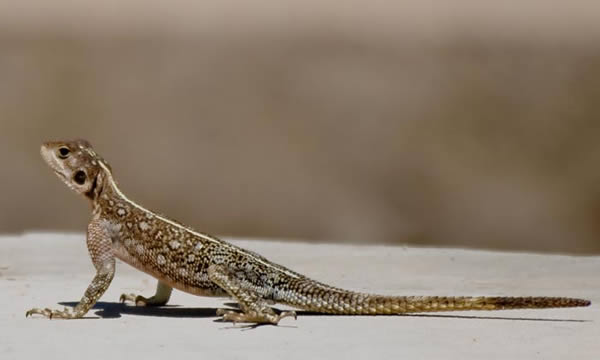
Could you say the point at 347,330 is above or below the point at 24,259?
below

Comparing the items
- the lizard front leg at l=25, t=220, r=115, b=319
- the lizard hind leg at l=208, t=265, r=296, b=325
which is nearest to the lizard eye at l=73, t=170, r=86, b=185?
the lizard front leg at l=25, t=220, r=115, b=319

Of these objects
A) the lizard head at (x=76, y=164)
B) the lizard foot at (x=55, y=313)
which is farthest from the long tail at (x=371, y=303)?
the lizard head at (x=76, y=164)

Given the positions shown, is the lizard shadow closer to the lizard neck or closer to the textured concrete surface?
the textured concrete surface

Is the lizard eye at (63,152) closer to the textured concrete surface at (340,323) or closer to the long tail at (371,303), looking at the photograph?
the textured concrete surface at (340,323)

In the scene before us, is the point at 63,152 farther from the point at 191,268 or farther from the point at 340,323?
the point at 340,323

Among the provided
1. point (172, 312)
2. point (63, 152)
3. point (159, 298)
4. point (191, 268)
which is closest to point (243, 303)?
point (191, 268)

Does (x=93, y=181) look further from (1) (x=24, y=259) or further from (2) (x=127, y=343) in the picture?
(1) (x=24, y=259)

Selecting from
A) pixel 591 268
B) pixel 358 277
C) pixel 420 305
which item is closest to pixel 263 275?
pixel 420 305
